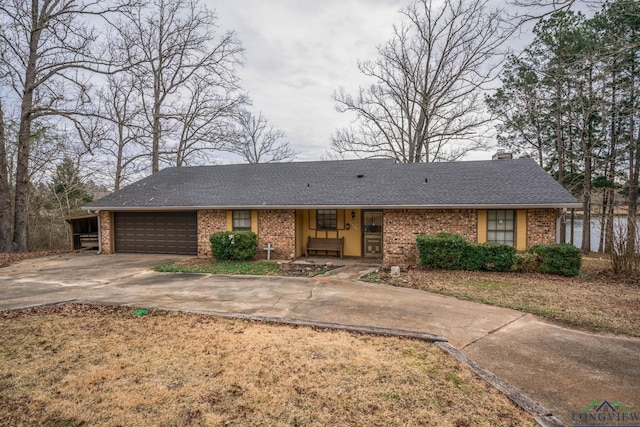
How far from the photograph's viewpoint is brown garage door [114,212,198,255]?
13500 millimetres

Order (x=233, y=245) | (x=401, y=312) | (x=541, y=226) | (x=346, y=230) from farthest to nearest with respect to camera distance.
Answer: (x=346, y=230)
(x=233, y=245)
(x=541, y=226)
(x=401, y=312)

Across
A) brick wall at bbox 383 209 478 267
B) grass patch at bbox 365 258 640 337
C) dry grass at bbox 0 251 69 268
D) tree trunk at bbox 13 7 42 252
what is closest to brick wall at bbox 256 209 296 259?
brick wall at bbox 383 209 478 267

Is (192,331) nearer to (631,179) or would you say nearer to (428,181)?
(428,181)

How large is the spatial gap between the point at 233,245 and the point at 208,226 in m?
2.18

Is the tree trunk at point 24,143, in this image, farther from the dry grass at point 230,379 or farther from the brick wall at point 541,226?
the brick wall at point 541,226

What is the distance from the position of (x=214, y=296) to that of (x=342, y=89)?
736 inches

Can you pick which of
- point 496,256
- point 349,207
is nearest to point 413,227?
point 349,207

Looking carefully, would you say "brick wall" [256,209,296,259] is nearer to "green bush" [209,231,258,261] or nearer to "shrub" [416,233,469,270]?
"green bush" [209,231,258,261]

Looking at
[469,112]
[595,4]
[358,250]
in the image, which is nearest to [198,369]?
[595,4]

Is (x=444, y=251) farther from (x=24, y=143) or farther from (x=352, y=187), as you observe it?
(x=24, y=143)

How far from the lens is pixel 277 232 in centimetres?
1222

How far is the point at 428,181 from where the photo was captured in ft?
40.8

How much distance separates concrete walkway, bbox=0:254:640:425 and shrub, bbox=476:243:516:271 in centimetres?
326

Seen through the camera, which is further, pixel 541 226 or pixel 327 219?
pixel 327 219
